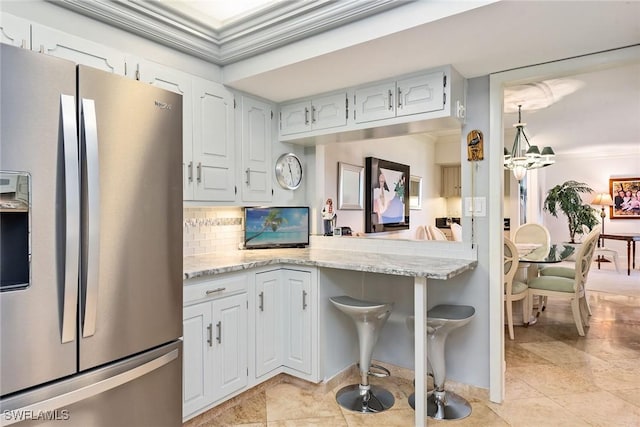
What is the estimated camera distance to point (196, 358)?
2162 mm

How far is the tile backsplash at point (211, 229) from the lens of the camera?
2793 millimetres

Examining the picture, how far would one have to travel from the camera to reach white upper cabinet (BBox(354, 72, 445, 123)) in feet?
7.88

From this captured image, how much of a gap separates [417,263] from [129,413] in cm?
170

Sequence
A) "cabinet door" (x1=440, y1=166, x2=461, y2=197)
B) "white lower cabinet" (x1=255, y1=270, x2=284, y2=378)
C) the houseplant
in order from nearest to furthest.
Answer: "white lower cabinet" (x1=255, y1=270, x2=284, y2=378) → "cabinet door" (x1=440, y1=166, x2=461, y2=197) → the houseplant

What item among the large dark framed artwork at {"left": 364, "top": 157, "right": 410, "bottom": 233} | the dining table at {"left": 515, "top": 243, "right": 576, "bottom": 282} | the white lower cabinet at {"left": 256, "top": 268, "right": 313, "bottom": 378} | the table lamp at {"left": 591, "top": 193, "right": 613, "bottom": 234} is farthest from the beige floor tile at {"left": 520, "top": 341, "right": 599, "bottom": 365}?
the table lamp at {"left": 591, "top": 193, "right": 613, "bottom": 234}

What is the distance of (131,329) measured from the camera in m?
1.44

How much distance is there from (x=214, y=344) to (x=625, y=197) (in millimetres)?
9083

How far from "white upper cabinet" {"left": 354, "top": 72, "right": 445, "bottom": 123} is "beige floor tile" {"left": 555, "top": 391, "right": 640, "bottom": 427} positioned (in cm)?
206

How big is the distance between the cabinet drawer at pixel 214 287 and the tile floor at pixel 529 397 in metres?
0.70

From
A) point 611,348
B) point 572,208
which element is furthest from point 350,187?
point 572,208

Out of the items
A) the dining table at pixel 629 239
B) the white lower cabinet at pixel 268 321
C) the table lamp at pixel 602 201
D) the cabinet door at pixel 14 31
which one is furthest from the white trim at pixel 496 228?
the table lamp at pixel 602 201

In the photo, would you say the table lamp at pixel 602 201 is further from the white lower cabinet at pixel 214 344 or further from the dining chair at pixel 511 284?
the white lower cabinet at pixel 214 344

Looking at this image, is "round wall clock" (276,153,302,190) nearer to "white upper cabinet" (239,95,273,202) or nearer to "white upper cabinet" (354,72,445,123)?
"white upper cabinet" (239,95,273,202)

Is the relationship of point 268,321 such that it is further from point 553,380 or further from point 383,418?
point 553,380
